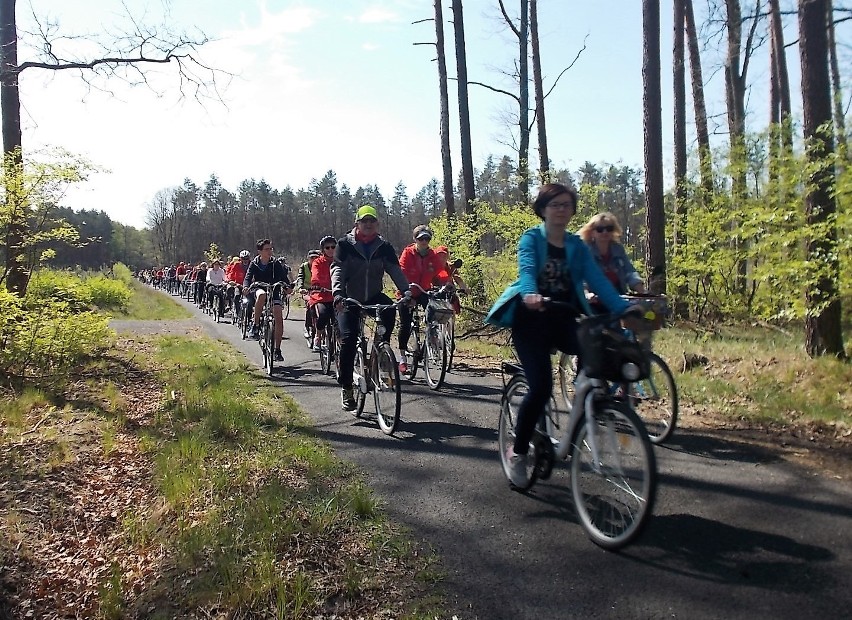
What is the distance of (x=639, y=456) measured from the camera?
316 cm

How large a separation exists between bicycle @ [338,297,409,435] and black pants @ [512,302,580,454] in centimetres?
198

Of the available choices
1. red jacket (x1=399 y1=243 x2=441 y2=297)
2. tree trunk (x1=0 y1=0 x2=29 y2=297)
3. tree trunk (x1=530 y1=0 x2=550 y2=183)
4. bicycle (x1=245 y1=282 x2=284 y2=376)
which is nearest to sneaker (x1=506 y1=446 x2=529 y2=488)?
red jacket (x1=399 y1=243 x2=441 y2=297)

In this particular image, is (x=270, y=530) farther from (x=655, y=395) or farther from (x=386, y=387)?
(x=655, y=395)

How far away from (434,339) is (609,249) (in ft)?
10.8

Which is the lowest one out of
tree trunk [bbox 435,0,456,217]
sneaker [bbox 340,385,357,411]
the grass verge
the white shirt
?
the grass verge

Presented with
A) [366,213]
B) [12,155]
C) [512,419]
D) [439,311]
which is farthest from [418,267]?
[12,155]

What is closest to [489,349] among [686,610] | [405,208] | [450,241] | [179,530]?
[450,241]

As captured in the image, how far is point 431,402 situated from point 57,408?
13.8ft

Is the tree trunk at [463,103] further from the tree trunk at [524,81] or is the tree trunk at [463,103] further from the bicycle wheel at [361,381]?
the bicycle wheel at [361,381]

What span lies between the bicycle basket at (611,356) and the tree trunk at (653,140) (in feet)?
25.3

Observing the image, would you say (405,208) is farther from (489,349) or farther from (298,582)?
(298,582)

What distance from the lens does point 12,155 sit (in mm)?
7715

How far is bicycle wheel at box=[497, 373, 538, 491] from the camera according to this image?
166 inches

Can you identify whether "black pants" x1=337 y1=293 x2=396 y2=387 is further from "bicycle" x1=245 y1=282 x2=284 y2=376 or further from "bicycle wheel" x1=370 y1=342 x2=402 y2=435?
"bicycle" x1=245 y1=282 x2=284 y2=376
